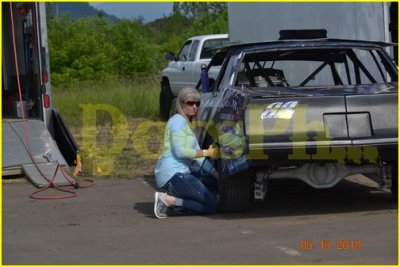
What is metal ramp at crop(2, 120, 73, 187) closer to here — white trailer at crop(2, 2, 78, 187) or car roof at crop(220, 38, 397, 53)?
white trailer at crop(2, 2, 78, 187)

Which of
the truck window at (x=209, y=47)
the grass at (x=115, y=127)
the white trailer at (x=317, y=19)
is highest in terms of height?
the white trailer at (x=317, y=19)

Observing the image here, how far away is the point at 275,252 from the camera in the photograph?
5.86m

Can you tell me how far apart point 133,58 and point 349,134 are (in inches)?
1095

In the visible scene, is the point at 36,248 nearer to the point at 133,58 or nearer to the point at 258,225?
the point at 258,225

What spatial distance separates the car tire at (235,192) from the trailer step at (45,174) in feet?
10.1

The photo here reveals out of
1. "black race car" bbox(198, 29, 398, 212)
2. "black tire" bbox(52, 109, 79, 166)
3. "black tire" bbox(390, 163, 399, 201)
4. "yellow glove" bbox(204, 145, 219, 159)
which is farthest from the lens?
"black tire" bbox(52, 109, 79, 166)

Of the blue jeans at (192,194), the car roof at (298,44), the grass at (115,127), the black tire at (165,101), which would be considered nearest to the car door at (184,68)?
the black tire at (165,101)

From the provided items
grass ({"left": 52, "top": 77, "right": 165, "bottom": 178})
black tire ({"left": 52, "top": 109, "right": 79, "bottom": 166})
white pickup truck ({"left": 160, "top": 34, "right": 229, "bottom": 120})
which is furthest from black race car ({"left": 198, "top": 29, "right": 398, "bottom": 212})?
white pickup truck ({"left": 160, "top": 34, "right": 229, "bottom": 120})

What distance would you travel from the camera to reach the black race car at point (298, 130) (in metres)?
6.75

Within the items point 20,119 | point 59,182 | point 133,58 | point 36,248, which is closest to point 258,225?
point 36,248

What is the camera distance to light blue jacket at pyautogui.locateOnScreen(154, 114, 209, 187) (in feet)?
24.8

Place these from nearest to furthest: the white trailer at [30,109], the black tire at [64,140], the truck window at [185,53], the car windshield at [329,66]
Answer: the car windshield at [329,66], the white trailer at [30,109], the black tire at [64,140], the truck window at [185,53]

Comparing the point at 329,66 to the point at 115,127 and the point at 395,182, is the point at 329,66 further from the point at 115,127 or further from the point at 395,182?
the point at 115,127

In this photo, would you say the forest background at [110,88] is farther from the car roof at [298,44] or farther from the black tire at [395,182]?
the black tire at [395,182]
